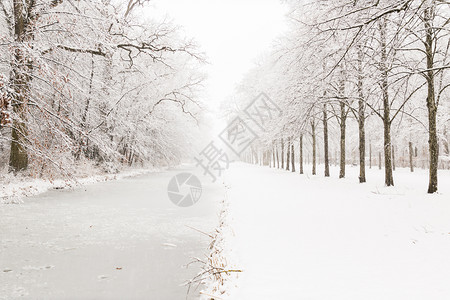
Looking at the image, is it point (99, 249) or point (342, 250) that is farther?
point (99, 249)

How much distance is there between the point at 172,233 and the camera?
21.0 ft

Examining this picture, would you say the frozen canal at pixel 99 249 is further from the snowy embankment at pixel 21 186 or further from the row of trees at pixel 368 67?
the row of trees at pixel 368 67

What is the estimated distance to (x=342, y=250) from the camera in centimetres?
457

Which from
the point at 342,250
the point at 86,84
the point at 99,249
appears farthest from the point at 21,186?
the point at 342,250

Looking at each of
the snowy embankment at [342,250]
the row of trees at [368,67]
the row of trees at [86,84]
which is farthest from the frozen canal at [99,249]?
the row of trees at [368,67]

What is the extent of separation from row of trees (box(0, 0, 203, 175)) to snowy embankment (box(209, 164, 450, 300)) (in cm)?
608

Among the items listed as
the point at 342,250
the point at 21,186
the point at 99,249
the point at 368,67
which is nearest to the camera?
the point at 342,250

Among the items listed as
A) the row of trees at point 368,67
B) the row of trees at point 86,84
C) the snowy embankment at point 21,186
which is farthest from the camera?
the snowy embankment at point 21,186

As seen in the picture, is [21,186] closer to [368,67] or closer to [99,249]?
[99,249]

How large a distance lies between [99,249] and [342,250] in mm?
4500

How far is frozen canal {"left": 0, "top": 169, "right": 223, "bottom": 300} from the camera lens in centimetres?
369

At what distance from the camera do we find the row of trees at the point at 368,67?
19.8 feet

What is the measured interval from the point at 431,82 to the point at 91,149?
67.9ft

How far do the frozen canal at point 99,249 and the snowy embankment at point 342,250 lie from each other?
91 centimetres
